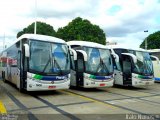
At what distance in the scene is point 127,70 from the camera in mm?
20406

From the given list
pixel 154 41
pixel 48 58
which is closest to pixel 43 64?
pixel 48 58

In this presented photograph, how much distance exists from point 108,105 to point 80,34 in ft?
136

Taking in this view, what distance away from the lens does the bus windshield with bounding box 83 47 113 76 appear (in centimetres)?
1752

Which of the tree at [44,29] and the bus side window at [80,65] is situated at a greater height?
the tree at [44,29]

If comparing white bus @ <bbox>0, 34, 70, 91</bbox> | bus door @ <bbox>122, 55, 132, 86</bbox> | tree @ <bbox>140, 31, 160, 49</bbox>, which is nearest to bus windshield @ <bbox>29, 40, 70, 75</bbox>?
white bus @ <bbox>0, 34, 70, 91</bbox>

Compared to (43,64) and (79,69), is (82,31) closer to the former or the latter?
(79,69)

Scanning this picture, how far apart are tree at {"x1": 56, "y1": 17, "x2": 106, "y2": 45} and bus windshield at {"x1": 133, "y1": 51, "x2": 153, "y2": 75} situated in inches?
1239

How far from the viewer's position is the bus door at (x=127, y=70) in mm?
20141

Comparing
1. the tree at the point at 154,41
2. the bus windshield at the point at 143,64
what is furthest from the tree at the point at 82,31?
the bus windshield at the point at 143,64

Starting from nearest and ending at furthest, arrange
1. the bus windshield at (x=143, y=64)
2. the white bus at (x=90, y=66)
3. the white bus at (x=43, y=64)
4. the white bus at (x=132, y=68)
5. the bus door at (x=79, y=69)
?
the white bus at (x=43, y=64), the white bus at (x=90, y=66), the bus door at (x=79, y=69), the white bus at (x=132, y=68), the bus windshield at (x=143, y=64)

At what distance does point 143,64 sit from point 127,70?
1127 millimetres

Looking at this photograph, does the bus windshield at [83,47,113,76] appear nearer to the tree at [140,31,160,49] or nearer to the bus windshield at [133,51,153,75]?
the bus windshield at [133,51,153,75]

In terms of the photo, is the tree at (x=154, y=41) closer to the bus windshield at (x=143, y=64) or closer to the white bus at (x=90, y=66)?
the bus windshield at (x=143, y=64)

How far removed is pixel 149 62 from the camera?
21094 millimetres
